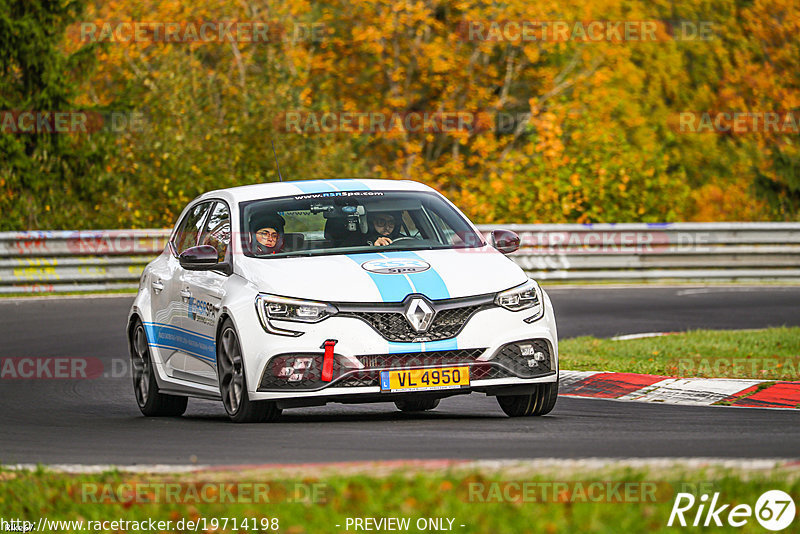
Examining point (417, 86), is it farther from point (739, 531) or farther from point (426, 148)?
point (739, 531)

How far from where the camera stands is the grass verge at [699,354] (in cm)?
1296

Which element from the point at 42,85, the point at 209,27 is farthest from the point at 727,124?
the point at 42,85

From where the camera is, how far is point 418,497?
6285 mm

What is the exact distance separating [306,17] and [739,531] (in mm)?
36411

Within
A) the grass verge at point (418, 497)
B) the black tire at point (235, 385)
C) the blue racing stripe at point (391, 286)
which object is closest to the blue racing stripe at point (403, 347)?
the blue racing stripe at point (391, 286)

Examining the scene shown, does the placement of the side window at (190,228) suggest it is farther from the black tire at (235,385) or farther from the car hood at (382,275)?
the black tire at (235,385)

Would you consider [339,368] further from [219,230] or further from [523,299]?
[219,230]

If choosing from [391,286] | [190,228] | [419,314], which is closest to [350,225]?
[391,286]

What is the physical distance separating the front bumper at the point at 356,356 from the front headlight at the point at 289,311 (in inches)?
1.5

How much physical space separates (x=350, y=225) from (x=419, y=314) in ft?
4.90

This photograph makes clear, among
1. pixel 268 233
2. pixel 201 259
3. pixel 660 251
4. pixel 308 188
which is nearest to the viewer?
pixel 201 259

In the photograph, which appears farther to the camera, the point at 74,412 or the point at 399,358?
the point at 74,412

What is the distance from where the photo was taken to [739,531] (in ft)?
18.6

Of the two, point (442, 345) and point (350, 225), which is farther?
point (350, 225)
